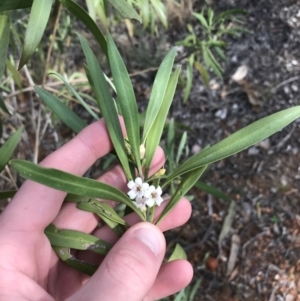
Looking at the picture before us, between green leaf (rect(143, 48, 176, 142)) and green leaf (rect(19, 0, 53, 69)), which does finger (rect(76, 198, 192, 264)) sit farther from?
green leaf (rect(19, 0, 53, 69))

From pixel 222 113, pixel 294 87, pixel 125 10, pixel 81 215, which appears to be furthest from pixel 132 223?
pixel 294 87

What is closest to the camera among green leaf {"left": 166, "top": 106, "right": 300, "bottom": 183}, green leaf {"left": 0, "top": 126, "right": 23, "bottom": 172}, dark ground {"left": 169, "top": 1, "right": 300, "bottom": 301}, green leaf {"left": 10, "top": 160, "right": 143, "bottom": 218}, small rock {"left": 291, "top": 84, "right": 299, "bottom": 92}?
green leaf {"left": 10, "top": 160, "right": 143, "bottom": 218}

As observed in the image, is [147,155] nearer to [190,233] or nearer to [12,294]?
[12,294]

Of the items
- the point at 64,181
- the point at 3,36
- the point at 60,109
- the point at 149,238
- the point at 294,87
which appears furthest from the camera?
the point at 294,87

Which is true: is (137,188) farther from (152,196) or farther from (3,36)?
(3,36)

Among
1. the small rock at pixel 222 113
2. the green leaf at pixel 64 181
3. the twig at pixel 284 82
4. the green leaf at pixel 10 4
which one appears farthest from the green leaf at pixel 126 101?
the twig at pixel 284 82

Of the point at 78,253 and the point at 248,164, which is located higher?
the point at 78,253

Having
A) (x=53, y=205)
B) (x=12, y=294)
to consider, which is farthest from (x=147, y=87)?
(x=12, y=294)

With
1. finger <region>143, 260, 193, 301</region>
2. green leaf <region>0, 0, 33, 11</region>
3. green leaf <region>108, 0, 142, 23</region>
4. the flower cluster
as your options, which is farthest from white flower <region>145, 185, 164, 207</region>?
green leaf <region>0, 0, 33, 11</region>
